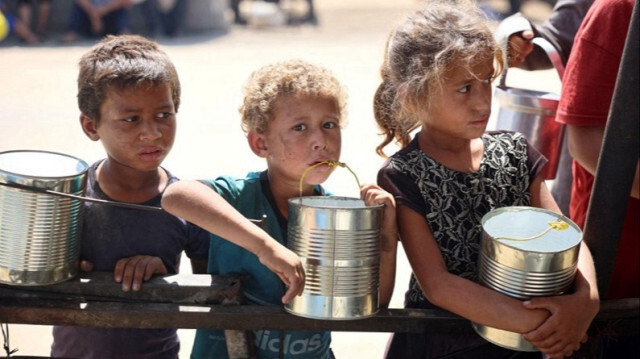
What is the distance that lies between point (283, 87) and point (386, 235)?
0.49 metres

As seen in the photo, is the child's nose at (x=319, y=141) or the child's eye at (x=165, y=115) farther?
the child's eye at (x=165, y=115)

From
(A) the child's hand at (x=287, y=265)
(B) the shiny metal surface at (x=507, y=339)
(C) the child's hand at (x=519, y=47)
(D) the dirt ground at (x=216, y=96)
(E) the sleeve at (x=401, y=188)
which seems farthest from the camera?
(D) the dirt ground at (x=216, y=96)

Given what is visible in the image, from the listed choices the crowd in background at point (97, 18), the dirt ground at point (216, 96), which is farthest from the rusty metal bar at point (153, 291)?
the crowd in background at point (97, 18)

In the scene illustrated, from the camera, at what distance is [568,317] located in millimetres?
2164

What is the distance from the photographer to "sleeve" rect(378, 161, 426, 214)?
2314mm

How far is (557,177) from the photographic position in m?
3.59

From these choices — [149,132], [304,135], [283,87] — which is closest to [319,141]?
[304,135]

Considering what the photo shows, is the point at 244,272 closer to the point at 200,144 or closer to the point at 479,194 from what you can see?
the point at 479,194

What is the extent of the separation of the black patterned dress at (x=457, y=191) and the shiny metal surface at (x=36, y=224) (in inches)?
31.0

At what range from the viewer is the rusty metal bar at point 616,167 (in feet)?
7.23

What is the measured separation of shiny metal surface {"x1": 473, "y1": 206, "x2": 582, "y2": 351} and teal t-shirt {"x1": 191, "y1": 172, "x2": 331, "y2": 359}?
0.48 m

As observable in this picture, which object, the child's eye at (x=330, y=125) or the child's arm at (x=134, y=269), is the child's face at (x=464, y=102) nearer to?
the child's eye at (x=330, y=125)

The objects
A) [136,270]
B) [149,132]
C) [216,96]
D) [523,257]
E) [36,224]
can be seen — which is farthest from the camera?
[216,96]

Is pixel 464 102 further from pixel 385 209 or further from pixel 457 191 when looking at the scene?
pixel 385 209
